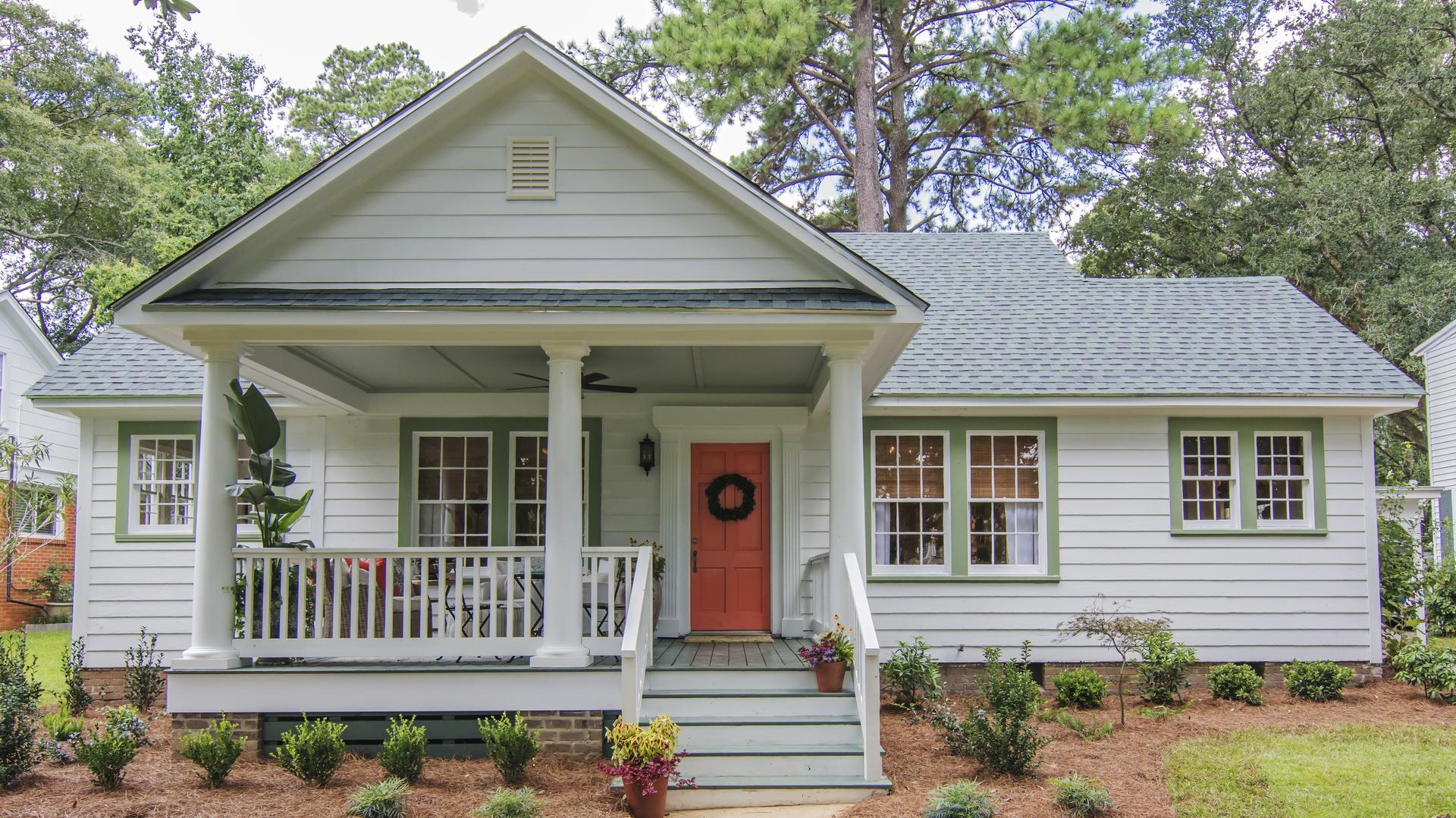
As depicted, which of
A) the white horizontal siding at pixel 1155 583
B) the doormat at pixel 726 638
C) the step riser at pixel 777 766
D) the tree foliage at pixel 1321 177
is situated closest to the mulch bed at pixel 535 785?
the step riser at pixel 777 766

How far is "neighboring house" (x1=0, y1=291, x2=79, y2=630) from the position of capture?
18.5m

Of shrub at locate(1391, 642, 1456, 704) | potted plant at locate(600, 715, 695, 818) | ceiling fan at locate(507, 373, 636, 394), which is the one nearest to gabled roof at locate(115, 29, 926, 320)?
ceiling fan at locate(507, 373, 636, 394)

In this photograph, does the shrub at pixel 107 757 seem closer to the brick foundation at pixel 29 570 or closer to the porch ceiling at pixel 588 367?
the porch ceiling at pixel 588 367

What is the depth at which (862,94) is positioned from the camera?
71.2ft

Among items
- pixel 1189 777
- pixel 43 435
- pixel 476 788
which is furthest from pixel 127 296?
pixel 43 435

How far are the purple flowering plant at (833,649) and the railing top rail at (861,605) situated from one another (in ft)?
0.88

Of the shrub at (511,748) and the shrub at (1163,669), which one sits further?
the shrub at (1163,669)

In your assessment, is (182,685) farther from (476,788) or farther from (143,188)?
(143,188)

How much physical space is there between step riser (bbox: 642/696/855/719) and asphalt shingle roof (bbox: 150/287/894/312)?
9.40 ft

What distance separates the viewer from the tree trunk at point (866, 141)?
841 inches

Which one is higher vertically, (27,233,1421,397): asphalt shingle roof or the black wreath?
(27,233,1421,397): asphalt shingle roof

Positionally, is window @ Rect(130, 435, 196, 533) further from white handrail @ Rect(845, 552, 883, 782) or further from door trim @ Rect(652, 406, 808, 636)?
white handrail @ Rect(845, 552, 883, 782)

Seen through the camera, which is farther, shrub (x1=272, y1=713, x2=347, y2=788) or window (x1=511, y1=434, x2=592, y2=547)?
window (x1=511, y1=434, x2=592, y2=547)

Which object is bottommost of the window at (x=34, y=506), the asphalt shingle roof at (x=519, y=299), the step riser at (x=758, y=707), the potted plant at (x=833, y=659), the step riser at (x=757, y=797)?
the step riser at (x=757, y=797)
